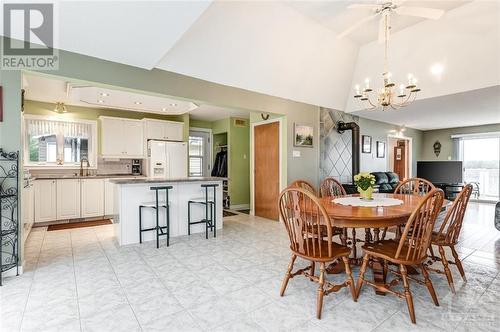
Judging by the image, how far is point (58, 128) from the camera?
17.8ft

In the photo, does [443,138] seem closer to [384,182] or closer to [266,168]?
[384,182]

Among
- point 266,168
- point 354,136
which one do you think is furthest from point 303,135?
point 354,136

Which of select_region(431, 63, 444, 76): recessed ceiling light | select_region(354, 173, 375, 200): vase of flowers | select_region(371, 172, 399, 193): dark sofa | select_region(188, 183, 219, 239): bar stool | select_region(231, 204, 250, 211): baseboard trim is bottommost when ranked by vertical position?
select_region(231, 204, 250, 211): baseboard trim

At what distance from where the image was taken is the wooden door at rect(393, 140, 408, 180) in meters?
8.45

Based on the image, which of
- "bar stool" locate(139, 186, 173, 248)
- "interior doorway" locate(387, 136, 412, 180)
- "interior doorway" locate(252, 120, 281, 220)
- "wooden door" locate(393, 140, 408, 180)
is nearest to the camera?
"bar stool" locate(139, 186, 173, 248)

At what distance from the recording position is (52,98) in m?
4.98

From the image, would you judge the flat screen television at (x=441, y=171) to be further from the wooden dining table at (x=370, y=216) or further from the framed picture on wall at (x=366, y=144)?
the wooden dining table at (x=370, y=216)

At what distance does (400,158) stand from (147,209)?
7.93m

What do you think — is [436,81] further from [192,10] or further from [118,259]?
[118,259]

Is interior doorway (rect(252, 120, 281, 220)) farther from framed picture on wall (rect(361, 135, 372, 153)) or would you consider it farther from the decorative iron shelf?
the decorative iron shelf

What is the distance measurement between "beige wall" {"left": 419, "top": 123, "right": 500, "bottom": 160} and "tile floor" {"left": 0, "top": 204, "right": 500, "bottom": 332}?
5832 millimetres

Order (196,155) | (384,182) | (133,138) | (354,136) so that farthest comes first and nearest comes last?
(196,155)
(384,182)
(133,138)
(354,136)

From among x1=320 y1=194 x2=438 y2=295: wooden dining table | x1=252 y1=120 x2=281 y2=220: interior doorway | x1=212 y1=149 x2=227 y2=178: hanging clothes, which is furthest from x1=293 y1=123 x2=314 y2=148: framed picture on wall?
x1=320 y1=194 x2=438 y2=295: wooden dining table

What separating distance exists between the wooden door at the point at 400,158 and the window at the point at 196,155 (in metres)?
6.13
